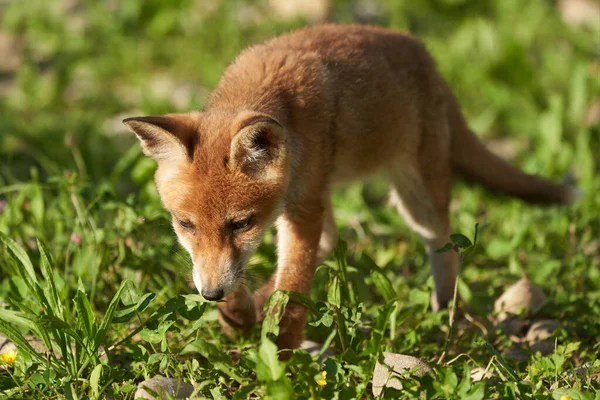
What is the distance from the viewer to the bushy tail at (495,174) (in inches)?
220

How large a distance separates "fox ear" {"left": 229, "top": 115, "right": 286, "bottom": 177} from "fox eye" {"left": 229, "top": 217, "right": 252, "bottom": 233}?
0.77ft

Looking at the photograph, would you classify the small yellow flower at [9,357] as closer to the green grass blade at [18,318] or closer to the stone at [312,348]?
the green grass blade at [18,318]

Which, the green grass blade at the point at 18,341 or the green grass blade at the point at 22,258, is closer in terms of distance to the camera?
the green grass blade at the point at 18,341

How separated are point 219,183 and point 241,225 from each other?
25cm

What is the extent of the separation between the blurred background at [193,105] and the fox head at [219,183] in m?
0.64

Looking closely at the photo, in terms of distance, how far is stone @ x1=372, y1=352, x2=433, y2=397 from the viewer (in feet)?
11.9

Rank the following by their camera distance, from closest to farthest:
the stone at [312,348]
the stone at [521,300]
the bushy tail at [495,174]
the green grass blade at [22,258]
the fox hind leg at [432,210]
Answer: the green grass blade at [22,258] < the stone at [312,348] < the stone at [521,300] < the fox hind leg at [432,210] < the bushy tail at [495,174]

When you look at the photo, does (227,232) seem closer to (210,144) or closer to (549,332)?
(210,144)

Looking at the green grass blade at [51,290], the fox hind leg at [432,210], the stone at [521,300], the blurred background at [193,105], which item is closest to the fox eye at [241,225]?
the blurred background at [193,105]

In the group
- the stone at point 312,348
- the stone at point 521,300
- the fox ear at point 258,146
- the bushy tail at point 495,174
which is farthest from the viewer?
the bushy tail at point 495,174

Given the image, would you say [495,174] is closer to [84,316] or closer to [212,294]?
[212,294]

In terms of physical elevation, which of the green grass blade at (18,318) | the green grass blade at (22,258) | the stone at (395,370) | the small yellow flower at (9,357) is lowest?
the stone at (395,370)

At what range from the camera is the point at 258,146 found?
12.6 ft

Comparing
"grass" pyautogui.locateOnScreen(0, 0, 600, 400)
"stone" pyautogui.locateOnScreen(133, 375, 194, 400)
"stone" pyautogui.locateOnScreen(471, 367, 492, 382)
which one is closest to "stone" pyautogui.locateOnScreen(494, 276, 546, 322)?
"grass" pyautogui.locateOnScreen(0, 0, 600, 400)
